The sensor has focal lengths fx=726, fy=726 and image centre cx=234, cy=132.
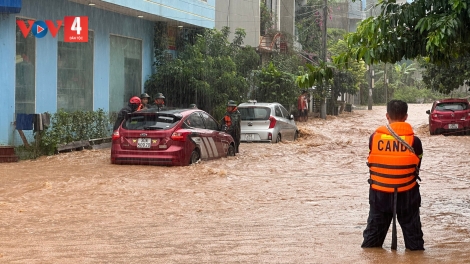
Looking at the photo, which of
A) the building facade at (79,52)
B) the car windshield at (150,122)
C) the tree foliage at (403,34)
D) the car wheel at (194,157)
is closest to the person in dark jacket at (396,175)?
the tree foliage at (403,34)

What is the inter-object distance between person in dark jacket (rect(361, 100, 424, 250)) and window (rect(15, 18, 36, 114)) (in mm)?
12340

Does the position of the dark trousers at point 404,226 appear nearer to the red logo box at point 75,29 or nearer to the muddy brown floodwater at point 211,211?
the muddy brown floodwater at point 211,211

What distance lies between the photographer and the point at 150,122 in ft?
49.7

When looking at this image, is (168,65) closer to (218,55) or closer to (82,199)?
(218,55)

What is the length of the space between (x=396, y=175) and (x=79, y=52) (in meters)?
15.0

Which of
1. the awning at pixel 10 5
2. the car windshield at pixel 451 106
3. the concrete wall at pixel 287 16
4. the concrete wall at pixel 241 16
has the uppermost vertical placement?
A: the concrete wall at pixel 287 16

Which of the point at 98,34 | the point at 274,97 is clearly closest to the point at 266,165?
the point at 98,34

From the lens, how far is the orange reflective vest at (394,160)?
7.31 metres

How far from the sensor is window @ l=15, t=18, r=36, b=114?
17.9 meters

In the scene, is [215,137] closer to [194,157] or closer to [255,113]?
[194,157]

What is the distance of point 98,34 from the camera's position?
21484 millimetres

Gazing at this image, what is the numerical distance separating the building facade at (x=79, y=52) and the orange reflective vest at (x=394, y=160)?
36.2 ft

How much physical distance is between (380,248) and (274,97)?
26.7 meters

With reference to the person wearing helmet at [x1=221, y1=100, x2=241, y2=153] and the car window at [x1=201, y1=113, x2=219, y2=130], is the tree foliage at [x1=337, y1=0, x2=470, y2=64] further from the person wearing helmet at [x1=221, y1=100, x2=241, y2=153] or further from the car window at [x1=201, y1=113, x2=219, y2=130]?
the person wearing helmet at [x1=221, y1=100, x2=241, y2=153]
